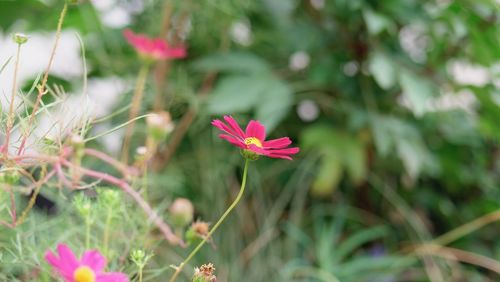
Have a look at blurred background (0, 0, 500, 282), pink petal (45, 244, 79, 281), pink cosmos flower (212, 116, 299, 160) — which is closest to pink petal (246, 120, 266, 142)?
pink cosmos flower (212, 116, 299, 160)

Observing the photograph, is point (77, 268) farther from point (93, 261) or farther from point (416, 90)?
point (416, 90)

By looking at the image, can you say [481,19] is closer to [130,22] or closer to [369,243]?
[369,243]

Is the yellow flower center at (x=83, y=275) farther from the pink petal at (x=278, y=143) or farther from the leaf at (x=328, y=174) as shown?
the leaf at (x=328, y=174)

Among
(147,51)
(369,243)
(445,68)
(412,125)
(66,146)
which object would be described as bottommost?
(66,146)

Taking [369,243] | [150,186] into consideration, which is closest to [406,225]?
[369,243]

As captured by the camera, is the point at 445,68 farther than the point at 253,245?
Yes

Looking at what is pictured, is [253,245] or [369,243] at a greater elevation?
[369,243]

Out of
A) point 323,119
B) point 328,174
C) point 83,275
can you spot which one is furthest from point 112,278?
point 323,119
